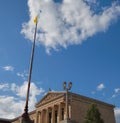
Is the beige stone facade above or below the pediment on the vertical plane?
below

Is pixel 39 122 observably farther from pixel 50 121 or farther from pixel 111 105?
pixel 111 105

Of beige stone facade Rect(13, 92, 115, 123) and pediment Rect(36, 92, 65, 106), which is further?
pediment Rect(36, 92, 65, 106)

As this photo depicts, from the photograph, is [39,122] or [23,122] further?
[39,122]

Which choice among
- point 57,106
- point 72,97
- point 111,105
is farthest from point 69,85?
point 111,105

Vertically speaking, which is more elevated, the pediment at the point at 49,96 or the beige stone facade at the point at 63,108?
the pediment at the point at 49,96

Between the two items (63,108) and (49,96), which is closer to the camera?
(63,108)

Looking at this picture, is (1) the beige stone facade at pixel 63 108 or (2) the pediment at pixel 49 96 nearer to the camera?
(1) the beige stone facade at pixel 63 108

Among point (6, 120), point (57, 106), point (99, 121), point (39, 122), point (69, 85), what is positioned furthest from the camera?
point (6, 120)

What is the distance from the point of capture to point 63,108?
52.9 metres

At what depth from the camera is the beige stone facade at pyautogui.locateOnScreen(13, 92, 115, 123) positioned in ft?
158

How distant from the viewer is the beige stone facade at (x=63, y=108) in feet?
158

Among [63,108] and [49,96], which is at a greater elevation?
[49,96]

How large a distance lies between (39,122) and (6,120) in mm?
27852

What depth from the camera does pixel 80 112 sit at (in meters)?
49.1
